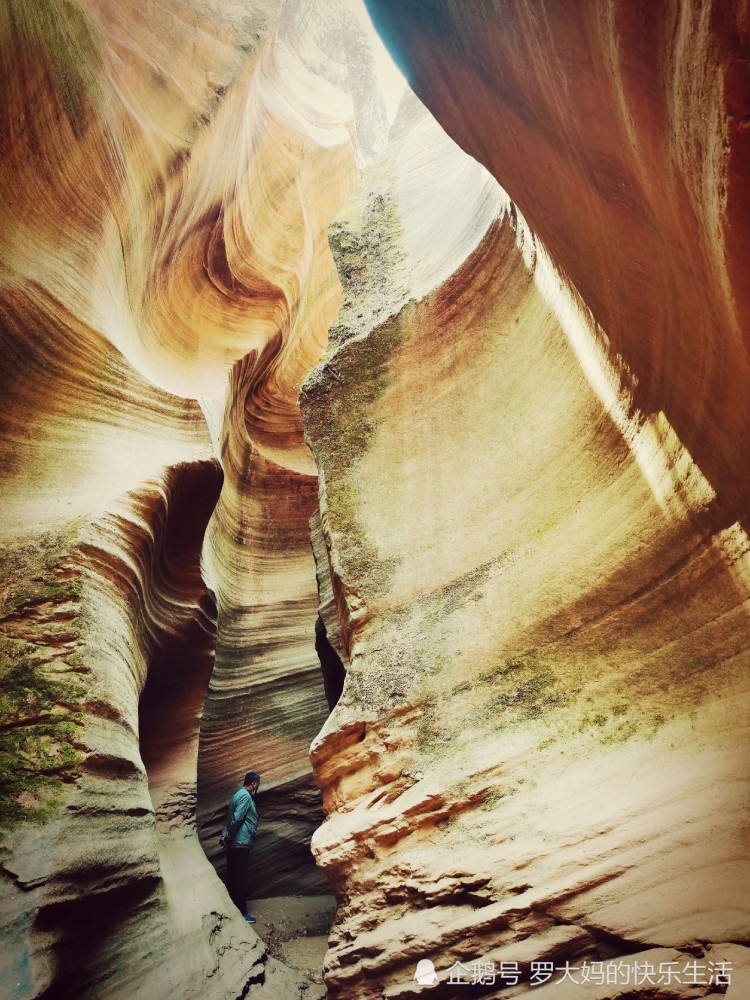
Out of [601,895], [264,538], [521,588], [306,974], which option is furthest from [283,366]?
[601,895]

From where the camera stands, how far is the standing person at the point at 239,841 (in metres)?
7.35

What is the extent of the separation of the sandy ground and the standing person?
329mm

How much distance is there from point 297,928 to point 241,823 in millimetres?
1265

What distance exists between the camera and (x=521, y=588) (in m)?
4.86

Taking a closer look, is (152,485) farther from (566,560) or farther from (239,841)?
(239,841)

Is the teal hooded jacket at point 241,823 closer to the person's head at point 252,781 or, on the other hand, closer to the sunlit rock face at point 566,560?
the person's head at point 252,781

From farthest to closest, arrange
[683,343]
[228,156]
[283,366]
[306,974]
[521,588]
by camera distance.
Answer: [283,366] < [228,156] < [306,974] < [521,588] < [683,343]

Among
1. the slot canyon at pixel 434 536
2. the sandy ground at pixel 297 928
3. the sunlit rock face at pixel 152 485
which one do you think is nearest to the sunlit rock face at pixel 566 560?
the slot canyon at pixel 434 536

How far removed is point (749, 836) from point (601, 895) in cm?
75

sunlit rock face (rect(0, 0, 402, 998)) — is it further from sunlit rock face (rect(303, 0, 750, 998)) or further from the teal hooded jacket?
sunlit rock face (rect(303, 0, 750, 998))

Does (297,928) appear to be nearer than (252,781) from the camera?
Yes

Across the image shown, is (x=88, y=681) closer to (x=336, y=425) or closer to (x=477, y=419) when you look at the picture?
(x=336, y=425)

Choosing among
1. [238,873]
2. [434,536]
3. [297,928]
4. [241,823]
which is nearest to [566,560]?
[434,536]

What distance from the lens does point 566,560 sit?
468 cm
